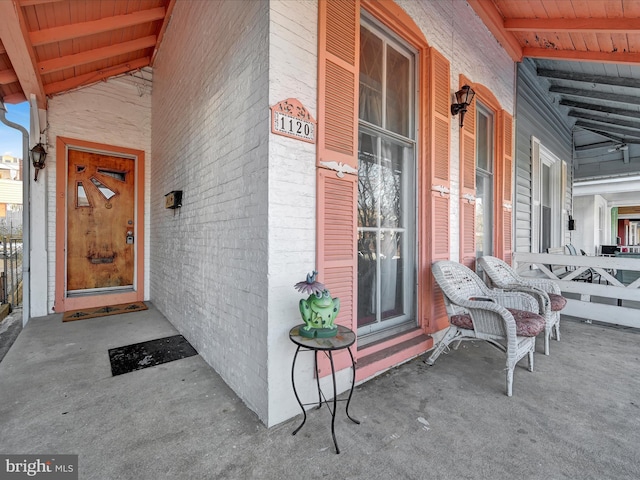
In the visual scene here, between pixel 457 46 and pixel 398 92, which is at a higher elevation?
pixel 457 46

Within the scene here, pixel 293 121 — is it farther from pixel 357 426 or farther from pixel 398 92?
pixel 357 426

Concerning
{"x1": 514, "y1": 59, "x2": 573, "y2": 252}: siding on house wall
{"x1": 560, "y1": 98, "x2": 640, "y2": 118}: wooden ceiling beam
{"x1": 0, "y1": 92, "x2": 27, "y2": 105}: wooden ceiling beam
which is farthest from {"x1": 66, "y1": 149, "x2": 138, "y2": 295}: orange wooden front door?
{"x1": 560, "y1": 98, "x2": 640, "y2": 118}: wooden ceiling beam

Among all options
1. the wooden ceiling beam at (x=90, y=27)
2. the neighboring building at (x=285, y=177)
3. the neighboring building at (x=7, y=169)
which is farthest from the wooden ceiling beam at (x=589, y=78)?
the neighboring building at (x=7, y=169)

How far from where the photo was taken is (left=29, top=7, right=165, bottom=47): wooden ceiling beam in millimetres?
2951

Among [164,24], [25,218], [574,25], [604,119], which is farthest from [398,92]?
[604,119]

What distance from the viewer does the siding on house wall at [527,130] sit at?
491cm

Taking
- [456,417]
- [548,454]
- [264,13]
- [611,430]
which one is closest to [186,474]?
[456,417]

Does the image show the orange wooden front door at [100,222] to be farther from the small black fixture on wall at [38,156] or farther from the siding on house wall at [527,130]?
the siding on house wall at [527,130]

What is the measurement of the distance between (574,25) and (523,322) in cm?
393

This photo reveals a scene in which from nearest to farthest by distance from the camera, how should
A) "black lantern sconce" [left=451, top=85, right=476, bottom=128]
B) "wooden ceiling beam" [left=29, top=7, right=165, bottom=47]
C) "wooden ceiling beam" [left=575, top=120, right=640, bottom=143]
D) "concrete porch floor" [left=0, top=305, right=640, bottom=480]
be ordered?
1. "concrete porch floor" [left=0, top=305, right=640, bottom=480]
2. "wooden ceiling beam" [left=29, top=7, right=165, bottom=47]
3. "black lantern sconce" [left=451, top=85, right=476, bottom=128]
4. "wooden ceiling beam" [left=575, top=120, right=640, bottom=143]

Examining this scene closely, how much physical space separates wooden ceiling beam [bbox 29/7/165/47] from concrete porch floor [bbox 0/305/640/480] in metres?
3.17

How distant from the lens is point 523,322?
7.66ft

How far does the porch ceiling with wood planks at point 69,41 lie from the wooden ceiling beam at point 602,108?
8.12 meters

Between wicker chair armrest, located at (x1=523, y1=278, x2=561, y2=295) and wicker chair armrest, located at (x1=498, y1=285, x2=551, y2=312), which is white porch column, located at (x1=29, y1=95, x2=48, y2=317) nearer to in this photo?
wicker chair armrest, located at (x1=498, y1=285, x2=551, y2=312)
